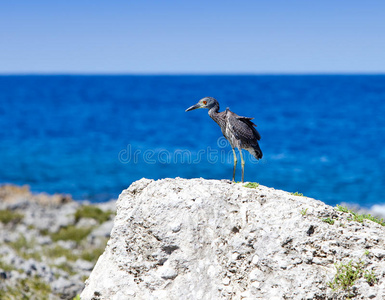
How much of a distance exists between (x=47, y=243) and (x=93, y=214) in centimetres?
345

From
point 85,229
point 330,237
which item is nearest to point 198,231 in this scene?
point 330,237

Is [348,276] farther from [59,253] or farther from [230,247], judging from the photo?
[59,253]

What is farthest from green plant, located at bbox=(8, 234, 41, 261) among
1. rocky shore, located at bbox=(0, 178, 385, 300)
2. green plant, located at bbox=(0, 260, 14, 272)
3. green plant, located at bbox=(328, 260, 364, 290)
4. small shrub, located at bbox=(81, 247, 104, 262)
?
green plant, located at bbox=(328, 260, 364, 290)

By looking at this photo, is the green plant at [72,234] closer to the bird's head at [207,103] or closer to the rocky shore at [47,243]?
the rocky shore at [47,243]

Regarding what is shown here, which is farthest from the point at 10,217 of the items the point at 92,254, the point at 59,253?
the point at 92,254

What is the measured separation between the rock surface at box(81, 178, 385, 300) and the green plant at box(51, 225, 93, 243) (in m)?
11.8

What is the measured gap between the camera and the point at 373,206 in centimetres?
2473

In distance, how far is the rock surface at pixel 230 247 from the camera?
16.8ft

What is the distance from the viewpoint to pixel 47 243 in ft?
55.8

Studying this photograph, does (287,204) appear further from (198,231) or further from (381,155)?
(381,155)

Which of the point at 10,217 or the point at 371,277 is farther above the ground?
the point at 10,217

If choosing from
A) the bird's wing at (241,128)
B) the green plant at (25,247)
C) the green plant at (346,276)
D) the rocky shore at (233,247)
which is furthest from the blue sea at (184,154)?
the green plant at (346,276)

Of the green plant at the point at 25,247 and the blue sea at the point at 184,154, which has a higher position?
the blue sea at the point at 184,154

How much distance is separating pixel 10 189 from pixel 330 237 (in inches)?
961
